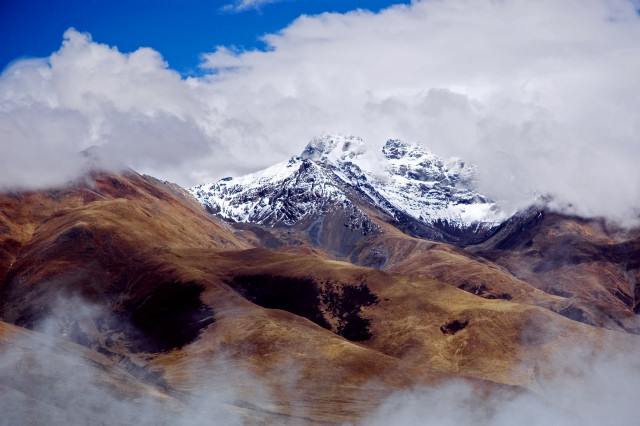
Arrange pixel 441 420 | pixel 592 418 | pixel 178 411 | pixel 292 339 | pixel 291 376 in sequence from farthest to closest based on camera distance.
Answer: pixel 292 339
pixel 291 376
pixel 592 418
pixel 441 420
pixel 178 411

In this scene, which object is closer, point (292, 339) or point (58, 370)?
point (58, 370)

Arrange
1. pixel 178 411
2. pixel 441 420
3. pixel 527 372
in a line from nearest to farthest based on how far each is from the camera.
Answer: pixel 178 411
pixel 441 420
pixel 527 372

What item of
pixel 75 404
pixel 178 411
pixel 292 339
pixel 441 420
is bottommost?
pixel 441 420

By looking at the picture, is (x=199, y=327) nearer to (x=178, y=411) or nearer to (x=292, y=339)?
(x=292, y=339)

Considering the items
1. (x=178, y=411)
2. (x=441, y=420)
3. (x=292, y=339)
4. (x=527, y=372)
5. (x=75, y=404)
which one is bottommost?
(x=527, y=372)

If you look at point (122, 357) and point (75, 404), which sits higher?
point (75, 404)

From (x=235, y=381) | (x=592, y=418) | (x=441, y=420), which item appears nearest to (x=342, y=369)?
(x=235, y=381)

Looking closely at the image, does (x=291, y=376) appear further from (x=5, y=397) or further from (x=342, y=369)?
(x=5, y=397)

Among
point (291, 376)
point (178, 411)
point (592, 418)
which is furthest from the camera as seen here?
point (291, 376)

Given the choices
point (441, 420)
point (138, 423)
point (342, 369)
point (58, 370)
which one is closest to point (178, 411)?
point (138, 423)
